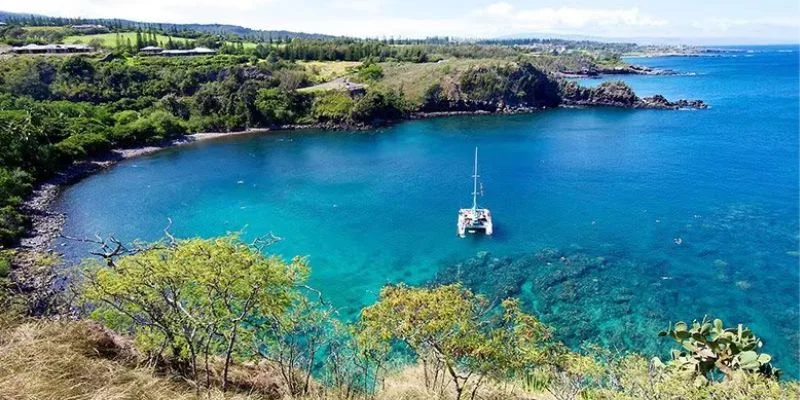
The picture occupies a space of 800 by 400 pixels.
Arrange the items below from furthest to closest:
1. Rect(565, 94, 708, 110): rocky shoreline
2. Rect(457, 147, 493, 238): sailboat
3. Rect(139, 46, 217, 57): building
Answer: Rect(139, 46, 217, 57): building, Rect(565, 94, 708, 110): rocky shoreline, Rect(457, 147, 493, 238): sailboat

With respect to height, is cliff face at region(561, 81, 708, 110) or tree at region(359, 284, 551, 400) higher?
cliff face at region(561, 81, 708, 110)

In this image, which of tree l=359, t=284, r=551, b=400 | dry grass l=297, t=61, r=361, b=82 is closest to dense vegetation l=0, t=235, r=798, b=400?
tree l=359, t=284, r=551, b=400

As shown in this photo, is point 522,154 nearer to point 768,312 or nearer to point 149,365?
point 768,312

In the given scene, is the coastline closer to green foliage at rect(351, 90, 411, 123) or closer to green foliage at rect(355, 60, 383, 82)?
green foliage at rect(351, 90, 411, 123)

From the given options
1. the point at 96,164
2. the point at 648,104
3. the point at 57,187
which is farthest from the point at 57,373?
the point at 648,104

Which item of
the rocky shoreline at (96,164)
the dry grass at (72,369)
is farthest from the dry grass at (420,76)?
the dry grass at (72,369)

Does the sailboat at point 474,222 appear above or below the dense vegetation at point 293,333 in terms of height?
below

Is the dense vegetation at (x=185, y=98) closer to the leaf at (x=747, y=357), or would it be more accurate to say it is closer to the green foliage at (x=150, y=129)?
the green foliage at (x=150, y=129)
